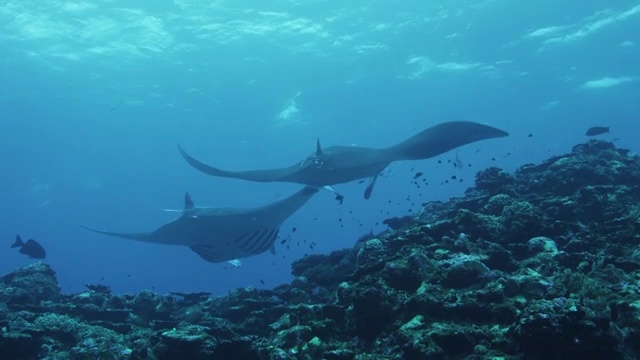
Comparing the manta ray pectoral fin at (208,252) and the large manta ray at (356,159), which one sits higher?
the large manta ray at (356,159)

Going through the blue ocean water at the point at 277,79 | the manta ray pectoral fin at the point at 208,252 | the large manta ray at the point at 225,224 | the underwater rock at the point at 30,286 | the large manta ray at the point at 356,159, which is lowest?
the underwater rock at the point at 30,286

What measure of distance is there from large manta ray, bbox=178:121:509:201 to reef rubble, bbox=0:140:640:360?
1.76 meters

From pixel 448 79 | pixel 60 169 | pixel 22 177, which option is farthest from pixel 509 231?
pixel 22 177

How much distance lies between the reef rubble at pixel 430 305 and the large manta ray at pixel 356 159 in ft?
Result: 5.78

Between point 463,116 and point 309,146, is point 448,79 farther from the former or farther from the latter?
point 309,146

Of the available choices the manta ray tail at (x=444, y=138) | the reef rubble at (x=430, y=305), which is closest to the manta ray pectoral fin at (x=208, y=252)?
the reef rubble at (x=430, y=305)

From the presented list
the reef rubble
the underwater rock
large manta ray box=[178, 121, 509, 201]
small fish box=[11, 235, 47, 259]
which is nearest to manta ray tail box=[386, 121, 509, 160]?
large manta ray box=[178, 121, 509, 201]

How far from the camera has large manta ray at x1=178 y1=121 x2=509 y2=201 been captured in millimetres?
9297

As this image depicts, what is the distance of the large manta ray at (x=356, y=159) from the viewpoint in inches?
366

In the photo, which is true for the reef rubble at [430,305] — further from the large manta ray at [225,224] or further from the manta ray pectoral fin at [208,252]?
the large manta ray at [225,224]

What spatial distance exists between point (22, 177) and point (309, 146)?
124ft

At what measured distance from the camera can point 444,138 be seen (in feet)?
30.4

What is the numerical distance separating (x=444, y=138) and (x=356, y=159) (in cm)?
281

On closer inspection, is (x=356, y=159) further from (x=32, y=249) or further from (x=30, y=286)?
(x=32, y=249)
